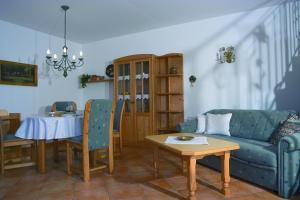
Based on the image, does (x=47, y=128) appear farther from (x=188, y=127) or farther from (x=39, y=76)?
(x=39, y=76)

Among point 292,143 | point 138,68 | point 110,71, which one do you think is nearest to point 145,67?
point 138,68

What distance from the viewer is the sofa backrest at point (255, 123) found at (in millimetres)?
2754

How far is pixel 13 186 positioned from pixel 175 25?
363cm

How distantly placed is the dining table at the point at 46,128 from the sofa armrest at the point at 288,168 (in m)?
2.33

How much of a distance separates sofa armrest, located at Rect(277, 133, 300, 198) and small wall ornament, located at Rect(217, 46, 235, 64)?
1938mm

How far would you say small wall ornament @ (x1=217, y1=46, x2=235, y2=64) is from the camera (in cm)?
365

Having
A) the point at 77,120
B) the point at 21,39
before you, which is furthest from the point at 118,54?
the point at 77,120

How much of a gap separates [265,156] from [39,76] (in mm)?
4239

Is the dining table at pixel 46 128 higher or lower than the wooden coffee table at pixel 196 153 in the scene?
higher

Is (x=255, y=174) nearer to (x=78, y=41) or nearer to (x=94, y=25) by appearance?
(x=94, y=25)

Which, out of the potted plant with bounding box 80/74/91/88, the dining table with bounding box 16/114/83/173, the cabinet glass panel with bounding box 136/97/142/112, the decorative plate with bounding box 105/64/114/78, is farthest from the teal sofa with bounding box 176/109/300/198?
the potted plant with bounding box 80/74/91/88

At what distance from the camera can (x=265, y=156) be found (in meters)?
2.13

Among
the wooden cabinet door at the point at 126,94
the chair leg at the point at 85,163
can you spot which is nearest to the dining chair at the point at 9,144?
the chair leg at the point at 85,163

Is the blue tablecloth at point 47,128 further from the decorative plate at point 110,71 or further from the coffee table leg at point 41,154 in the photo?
the decorative plate at point 110,71
